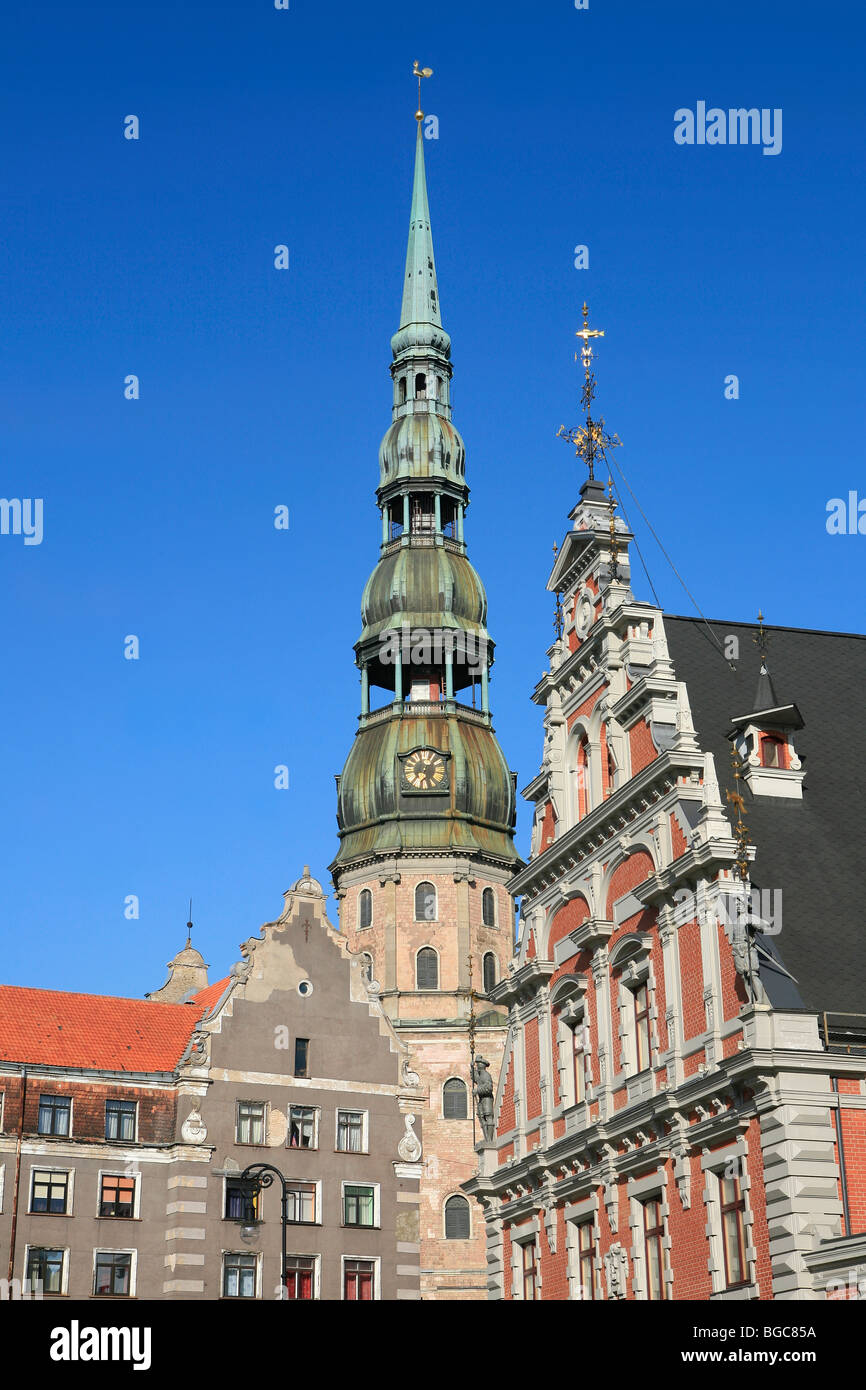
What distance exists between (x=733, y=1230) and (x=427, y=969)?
135 feet

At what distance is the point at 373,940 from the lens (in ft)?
236

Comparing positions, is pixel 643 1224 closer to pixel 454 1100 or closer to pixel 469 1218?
pixel 469 1218

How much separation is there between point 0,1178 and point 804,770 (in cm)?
2433

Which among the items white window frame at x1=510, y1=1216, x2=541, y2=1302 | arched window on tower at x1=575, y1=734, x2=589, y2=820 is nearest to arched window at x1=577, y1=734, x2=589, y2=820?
arched window on tower at x1=575, y1=734, x2=589, y2=820

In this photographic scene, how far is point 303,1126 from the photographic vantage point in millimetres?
50188

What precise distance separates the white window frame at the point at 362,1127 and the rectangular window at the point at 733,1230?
2184cm

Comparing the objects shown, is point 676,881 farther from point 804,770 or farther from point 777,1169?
point 777,1169

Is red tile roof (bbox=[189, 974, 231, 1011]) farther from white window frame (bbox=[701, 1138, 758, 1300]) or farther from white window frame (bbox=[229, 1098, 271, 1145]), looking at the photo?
white window frame (bbox=[701, 1138, 758, 1300])

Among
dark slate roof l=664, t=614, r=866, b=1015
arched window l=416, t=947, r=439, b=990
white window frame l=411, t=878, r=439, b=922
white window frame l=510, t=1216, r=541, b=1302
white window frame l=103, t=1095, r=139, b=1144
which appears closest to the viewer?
dark slate roof l=664, t=614, r=866, b=1015

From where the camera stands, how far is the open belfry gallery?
2978 cm

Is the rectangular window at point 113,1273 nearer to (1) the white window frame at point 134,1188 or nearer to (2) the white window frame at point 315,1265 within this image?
(1) the white window frame at point 134,1188

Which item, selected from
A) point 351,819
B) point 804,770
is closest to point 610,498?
point 804,770

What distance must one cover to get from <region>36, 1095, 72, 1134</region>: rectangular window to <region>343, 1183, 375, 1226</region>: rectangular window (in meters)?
8.47
